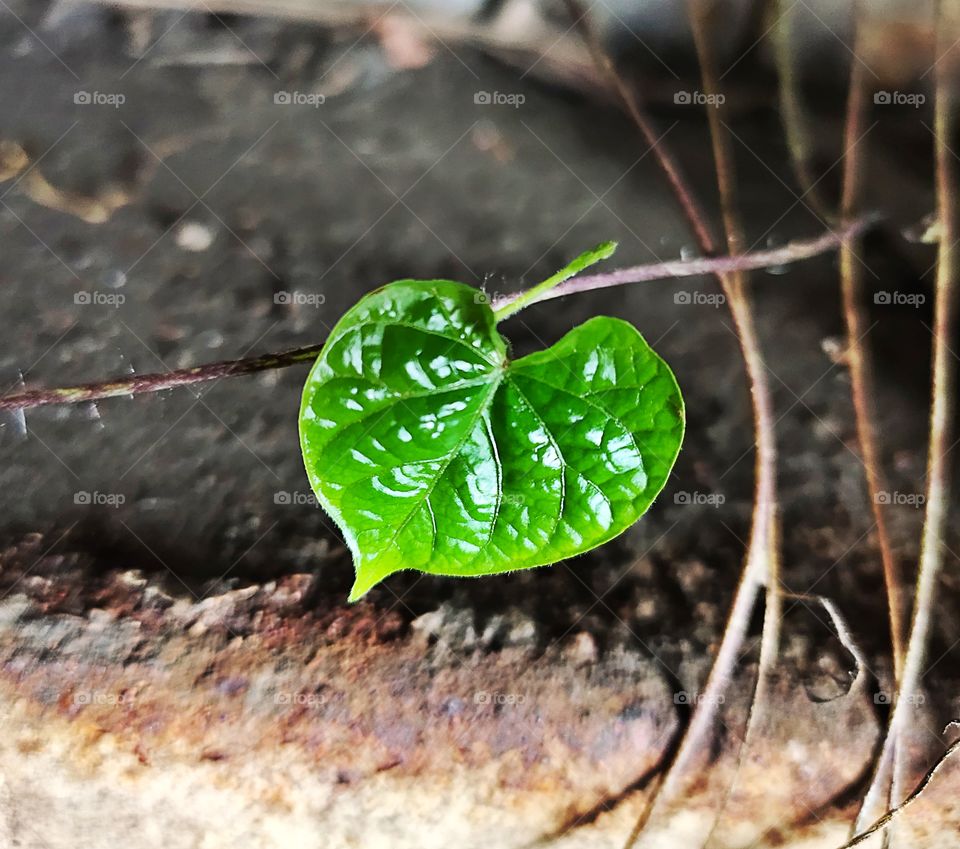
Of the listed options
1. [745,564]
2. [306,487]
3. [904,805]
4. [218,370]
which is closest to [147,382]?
[218,370]

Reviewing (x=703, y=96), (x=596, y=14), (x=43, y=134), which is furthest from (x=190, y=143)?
(x=703, y=96)

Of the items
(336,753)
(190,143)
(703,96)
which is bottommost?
(336,753)

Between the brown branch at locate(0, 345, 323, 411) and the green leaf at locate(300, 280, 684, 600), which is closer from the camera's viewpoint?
the green leaf at locate(300, 280, 684, 600)

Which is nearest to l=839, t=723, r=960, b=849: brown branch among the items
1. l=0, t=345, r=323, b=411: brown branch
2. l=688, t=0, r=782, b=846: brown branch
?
l=688, t=0, r=782, b=846: brown branch

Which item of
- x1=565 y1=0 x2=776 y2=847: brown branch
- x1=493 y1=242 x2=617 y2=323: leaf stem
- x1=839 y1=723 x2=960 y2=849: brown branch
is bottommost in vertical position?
x1=839 y1=723 x2=960 y2=849: brown branch

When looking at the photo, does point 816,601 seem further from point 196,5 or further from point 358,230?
point 196,5

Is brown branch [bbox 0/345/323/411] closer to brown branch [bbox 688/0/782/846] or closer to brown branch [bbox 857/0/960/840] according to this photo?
brown branch [bbox 688/0/782/846]

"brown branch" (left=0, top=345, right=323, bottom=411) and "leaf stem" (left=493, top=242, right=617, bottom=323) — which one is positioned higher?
"leaf stem" (left=493, top=242, right=617, bottom=323)
